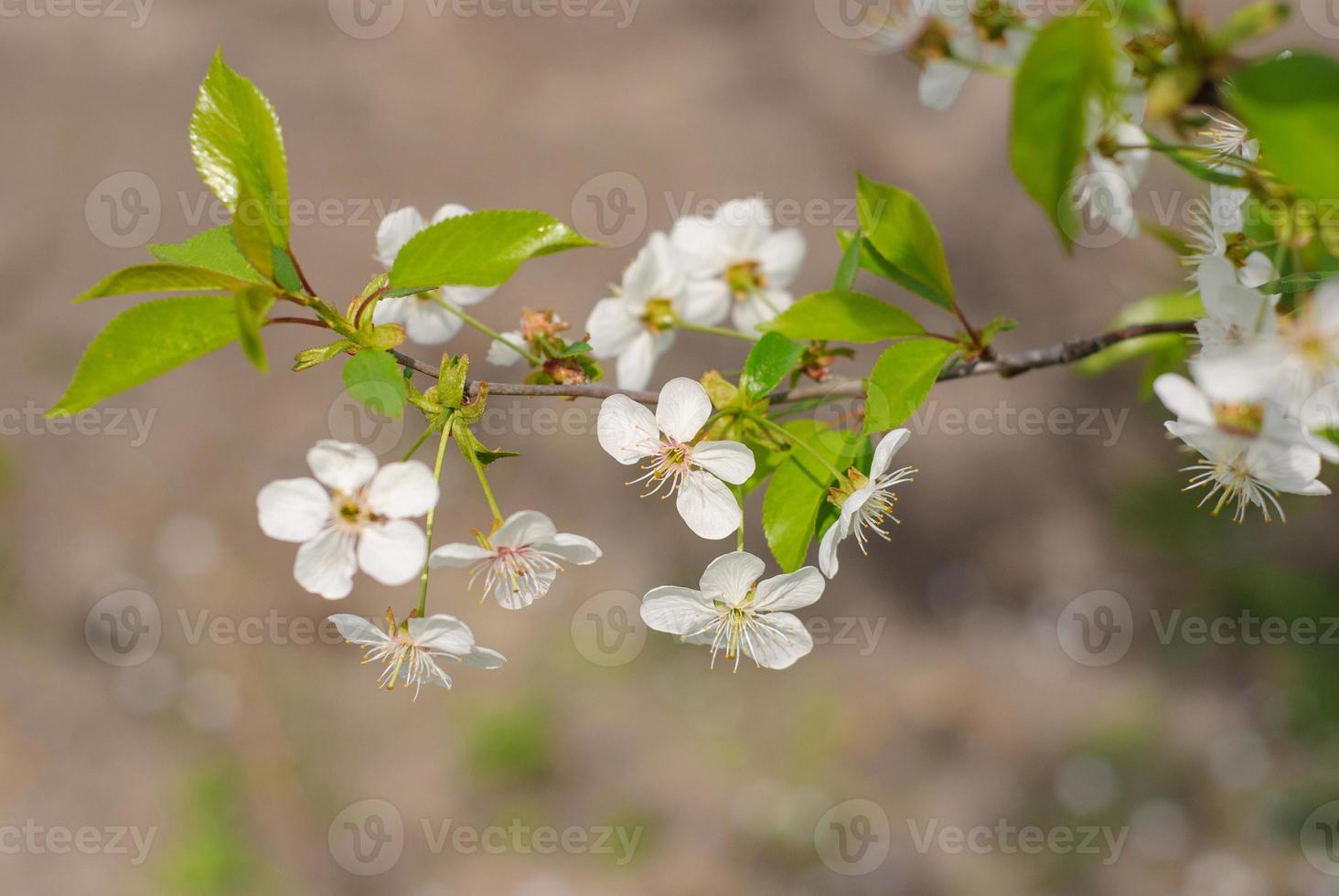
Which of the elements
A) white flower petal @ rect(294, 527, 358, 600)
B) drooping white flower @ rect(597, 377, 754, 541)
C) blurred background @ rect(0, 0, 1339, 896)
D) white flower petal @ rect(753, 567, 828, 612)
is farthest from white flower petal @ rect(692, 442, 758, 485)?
blurred background @ rect(0, 0, 1339, 896)

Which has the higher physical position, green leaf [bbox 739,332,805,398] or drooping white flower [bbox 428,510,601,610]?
green leaf [bbox 739,332,805,398]

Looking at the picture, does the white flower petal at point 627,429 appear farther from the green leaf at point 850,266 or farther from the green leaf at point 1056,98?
the green leaf at point 1056,98

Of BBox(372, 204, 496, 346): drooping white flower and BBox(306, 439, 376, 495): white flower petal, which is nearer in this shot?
BBox(306, 439, 376, 495): white flower petal

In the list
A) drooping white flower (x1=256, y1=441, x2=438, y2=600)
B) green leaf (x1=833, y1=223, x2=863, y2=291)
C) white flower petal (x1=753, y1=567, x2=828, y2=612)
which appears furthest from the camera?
green leaf (x1=833, y1=223, x2=863, y2=291)

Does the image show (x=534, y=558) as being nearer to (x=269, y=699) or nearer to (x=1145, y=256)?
(x=269, y=699)

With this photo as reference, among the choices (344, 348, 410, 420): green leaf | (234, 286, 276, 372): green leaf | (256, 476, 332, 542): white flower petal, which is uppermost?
(234, 286, 276, 372): green leaf

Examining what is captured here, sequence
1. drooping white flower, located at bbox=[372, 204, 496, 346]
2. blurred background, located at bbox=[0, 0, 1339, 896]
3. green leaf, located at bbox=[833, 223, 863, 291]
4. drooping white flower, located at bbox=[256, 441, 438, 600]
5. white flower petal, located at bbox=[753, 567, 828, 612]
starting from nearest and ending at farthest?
drooping white flower, located at bbox=[256, 441, 438, 600]
white flower petal, located at bbox=[753, 567, 828, 612]
green leaf, located at bbox=[833, 223, 863, 291]
drooping white flower, located at bbox=[372, 204, 496, 346]
blurred background, located at bbox=[0, 0, 1339, 896]

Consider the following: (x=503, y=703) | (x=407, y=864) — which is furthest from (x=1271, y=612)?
(x=407, y=864)

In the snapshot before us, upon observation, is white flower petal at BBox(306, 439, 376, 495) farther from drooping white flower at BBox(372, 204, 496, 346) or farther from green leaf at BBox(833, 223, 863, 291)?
green leaf at BBox(833, 223, 863, 291)
